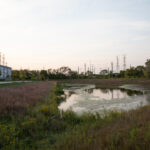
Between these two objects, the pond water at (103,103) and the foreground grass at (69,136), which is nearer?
the foreground grass at (69,136)

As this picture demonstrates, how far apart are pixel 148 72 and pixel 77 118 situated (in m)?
49.4

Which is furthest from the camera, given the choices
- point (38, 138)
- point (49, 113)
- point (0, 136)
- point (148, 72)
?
point (148, 72)

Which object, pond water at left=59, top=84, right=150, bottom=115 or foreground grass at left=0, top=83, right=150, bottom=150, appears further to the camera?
pond water at left=59, top=84, right=150, bottom=115

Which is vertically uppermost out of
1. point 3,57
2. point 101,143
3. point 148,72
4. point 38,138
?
point 3,57

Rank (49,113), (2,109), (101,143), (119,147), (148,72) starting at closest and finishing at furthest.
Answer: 1. (119,147)
2. (101,143)
3. (2,109)
4. (49,113)
5. (148,72)

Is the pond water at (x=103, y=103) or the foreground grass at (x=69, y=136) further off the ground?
the foreground grass at (x=69, y=136)

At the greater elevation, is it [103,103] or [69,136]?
[69,136]

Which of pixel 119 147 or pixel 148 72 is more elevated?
pixel 148 72

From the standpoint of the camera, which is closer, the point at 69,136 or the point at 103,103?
the point at 69,136

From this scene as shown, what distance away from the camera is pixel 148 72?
1924 inches

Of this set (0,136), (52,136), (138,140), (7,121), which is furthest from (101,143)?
(7,121)

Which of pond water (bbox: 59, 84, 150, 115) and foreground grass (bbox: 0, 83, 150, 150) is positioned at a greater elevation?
foreground grass (bbox: 0, 83, 150, 150)

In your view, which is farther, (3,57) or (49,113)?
(3,57)

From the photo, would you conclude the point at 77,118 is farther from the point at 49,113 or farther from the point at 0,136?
the point at 0,136
